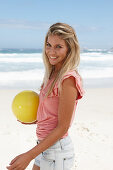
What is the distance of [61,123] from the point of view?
1.84 m

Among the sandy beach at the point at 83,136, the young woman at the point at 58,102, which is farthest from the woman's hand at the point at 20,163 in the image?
the sandy beach at the point at 83,136

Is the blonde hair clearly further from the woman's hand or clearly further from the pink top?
the woman's hand

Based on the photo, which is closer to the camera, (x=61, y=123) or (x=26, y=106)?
(x=61, y=123)

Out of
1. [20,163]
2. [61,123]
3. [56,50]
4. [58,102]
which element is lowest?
[20,163]

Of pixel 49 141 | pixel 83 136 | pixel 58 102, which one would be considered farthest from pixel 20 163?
pixel 83 136

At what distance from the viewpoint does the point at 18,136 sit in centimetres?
504

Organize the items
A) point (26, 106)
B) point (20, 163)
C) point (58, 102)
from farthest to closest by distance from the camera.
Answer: point (26, 106), point (58, 102), point (20, 163)

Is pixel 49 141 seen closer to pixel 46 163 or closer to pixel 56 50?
pixel 46 163

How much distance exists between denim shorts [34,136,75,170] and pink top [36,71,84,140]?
0.39 feet

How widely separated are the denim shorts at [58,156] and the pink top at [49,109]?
0.12 meters

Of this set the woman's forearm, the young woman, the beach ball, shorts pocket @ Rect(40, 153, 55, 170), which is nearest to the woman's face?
the young woman

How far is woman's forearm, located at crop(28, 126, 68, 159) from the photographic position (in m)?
1.83

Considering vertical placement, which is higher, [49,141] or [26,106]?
[26,106]

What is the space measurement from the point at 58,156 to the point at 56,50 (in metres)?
0.74
